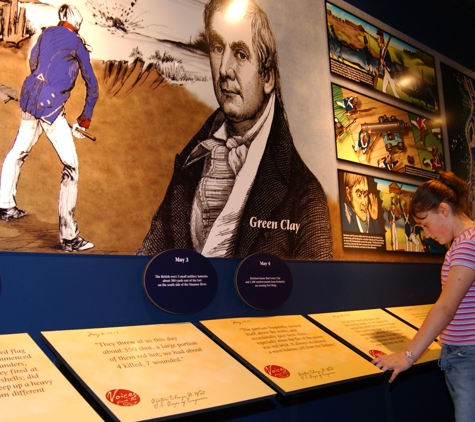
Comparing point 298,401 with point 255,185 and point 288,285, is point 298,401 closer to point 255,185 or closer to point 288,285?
point 288,285

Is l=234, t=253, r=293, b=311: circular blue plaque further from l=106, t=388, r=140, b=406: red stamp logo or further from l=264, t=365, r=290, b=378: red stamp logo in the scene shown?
l=106, t=388, r=140, b=406: red stamp logo

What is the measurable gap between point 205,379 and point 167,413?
0.93 ft

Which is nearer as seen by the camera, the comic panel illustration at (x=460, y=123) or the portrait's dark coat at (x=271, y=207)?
the portrait's dark coat at (x=271, y=207)

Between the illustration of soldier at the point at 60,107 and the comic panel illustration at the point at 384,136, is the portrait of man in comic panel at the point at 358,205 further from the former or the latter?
the illustration of soldier at the point at 60,107

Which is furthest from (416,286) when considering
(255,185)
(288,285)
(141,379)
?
(141,379)

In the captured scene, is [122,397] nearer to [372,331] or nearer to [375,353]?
[375,353]

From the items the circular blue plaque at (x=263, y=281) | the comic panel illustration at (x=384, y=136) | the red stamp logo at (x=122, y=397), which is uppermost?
the comic panel illustration at (x=384, y=136)

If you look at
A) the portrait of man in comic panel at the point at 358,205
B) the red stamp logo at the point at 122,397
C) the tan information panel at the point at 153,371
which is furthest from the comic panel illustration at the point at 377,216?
the red stamp logo at the point at 122,397

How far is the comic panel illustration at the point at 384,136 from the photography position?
360 centimetres

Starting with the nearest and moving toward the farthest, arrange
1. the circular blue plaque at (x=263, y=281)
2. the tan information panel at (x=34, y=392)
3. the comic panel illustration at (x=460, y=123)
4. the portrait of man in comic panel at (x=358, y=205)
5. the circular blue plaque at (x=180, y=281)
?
1. the tan information panel at (x=34, y=392)
2. the circular blue plaque at (x=180, y=281)
3. the circular blue plaque at (x=263, y=281)
4. the portrait of man in comic panel at (x=358, y=205)
5. the comic panel illustration at (x=460, y=123)

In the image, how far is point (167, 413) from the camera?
5.32 ft

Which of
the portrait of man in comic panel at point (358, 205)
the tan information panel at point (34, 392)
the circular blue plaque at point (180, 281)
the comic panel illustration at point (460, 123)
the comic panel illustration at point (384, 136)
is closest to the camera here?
the tan information panel at point (34, 392)

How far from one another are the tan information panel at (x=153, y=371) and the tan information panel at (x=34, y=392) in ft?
0.26

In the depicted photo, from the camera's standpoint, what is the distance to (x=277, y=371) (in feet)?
6.86
